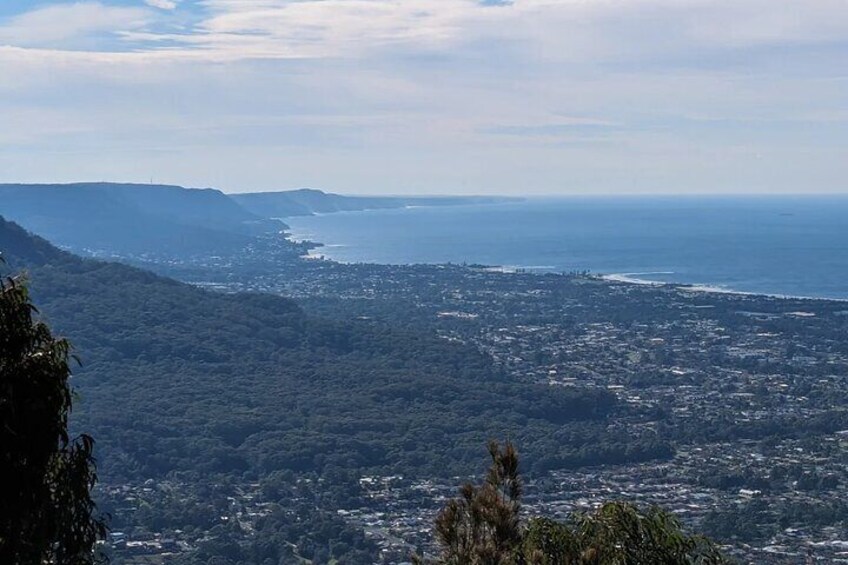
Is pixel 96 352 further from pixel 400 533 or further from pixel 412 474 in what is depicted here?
pixel 400 533

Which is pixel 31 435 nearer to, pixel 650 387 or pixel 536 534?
pixel 536 534

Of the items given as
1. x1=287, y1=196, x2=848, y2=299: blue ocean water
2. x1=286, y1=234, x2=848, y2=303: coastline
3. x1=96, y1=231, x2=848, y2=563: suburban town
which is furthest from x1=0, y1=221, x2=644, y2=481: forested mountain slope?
x1=287, y1=196, x2=848, y2=299: blue ocean water

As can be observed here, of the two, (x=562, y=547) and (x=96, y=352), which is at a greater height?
(x=562, y=547)

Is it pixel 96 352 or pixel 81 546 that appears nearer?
pixel 81 546

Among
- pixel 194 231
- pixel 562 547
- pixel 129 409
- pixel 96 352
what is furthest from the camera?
pixel 194 231

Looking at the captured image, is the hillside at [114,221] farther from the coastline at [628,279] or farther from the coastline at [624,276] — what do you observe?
the coastline at [628,279]

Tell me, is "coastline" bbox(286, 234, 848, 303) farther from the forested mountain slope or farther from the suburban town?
the forested mountain slope

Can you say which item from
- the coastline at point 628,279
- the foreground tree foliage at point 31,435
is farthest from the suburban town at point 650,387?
the foreground tree foliage at point 31,435

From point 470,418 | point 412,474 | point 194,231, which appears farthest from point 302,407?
point 194,231
